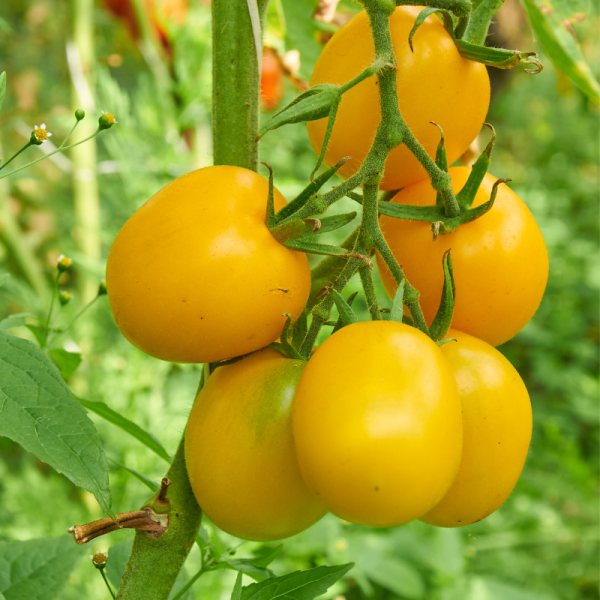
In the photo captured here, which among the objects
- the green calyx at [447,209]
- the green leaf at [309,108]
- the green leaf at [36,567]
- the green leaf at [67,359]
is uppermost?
→ the green leaf at [309,108]

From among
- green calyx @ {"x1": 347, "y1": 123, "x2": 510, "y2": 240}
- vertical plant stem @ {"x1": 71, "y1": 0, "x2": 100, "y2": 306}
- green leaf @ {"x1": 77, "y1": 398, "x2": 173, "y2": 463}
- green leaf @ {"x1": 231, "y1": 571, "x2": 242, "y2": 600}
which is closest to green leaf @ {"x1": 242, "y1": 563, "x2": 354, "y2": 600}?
green leaf @ {"x1": 231, "y1": 571, "x2": 242, "y2": 600}

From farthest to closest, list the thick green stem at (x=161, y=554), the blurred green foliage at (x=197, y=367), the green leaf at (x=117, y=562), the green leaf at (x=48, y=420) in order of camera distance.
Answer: the blurred green foliage at (x=197, y=367), the green leaf at (x=117, y=562), the thick green stem at (x=161, y=554), the green leaf at (x=48, y=420)

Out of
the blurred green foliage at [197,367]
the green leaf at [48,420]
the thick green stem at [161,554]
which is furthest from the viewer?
the blurred green foliage at [197,367]

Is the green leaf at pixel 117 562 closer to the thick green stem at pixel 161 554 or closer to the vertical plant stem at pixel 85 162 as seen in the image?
the thick green stem at pixel 161 554

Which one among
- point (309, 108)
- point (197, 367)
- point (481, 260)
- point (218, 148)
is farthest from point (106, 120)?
point (197, 367)

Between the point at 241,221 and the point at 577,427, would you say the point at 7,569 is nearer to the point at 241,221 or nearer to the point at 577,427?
the point at 241,221

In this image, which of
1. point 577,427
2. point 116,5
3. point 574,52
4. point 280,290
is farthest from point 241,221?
point 577,427

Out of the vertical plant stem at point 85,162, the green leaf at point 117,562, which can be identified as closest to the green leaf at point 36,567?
the green leaf at point 117,562

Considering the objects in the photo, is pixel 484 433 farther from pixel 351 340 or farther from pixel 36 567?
pixel 36 567
